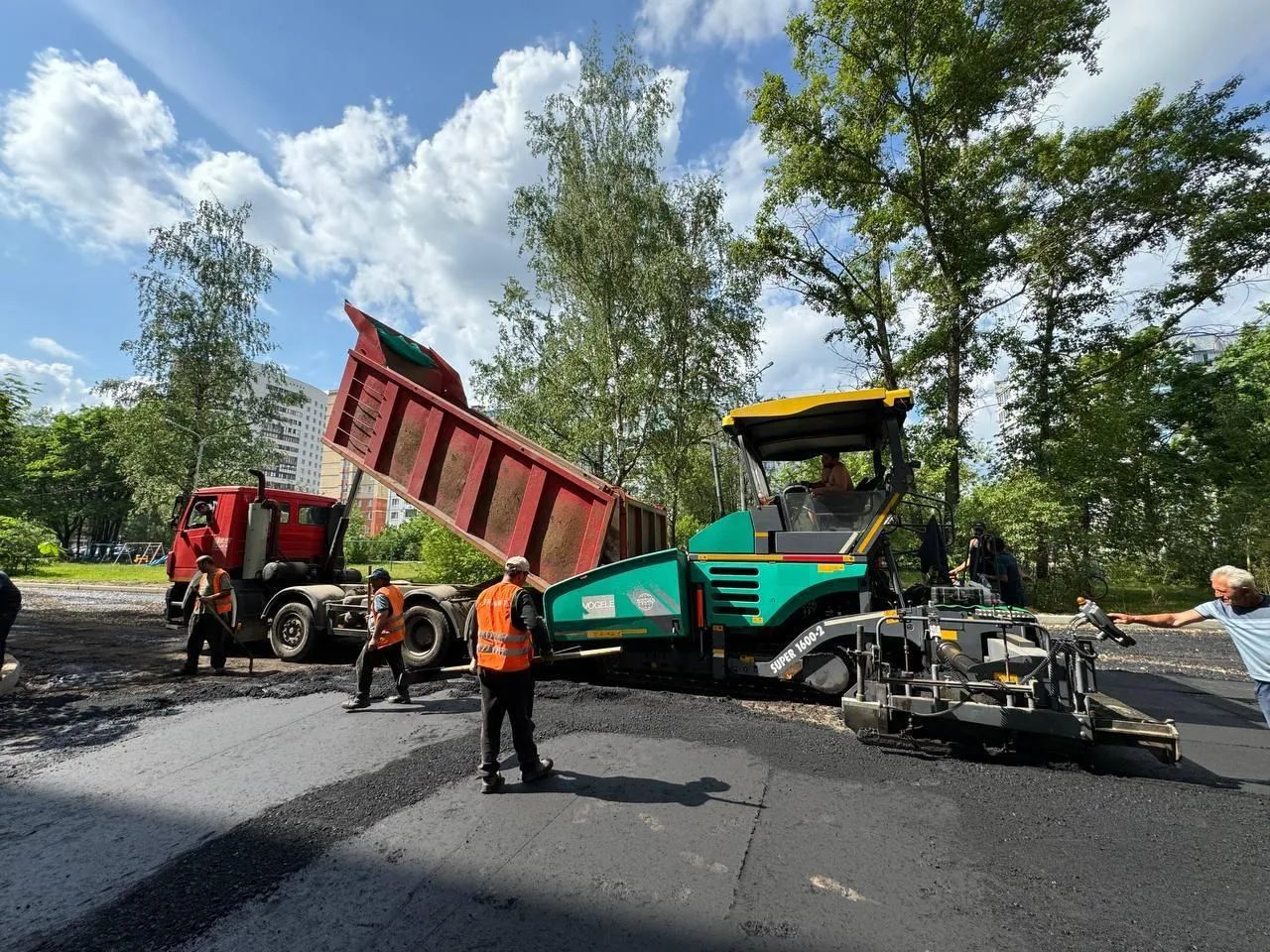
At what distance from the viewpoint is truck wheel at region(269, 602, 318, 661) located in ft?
24.3

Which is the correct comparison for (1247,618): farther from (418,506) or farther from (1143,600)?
(1143,600)

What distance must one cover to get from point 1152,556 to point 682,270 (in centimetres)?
1361

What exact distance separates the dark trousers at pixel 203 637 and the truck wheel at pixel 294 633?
864mm

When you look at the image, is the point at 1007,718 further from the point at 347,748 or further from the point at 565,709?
the point at 347,748

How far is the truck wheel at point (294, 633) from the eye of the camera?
7402 millimetres

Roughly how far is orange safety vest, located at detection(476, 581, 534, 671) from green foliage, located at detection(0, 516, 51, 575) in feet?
81.2

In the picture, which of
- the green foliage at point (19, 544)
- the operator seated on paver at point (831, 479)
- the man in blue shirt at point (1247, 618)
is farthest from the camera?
the green foliage at point (19, 544)

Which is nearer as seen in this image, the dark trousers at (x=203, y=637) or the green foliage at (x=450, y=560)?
the dark trousers at (x=203, y=637)

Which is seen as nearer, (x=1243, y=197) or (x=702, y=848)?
(x=702, y=848)

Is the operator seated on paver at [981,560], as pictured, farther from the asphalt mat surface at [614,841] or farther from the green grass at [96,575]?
the green grass at [96,575]

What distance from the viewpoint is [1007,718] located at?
12.2 ft

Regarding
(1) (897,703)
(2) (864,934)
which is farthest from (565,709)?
(2) (864,934)

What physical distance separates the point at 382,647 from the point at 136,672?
3.54 metres

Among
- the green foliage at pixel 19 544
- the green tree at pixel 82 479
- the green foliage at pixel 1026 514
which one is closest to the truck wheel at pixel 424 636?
the green foliage at pixel 1026 514
